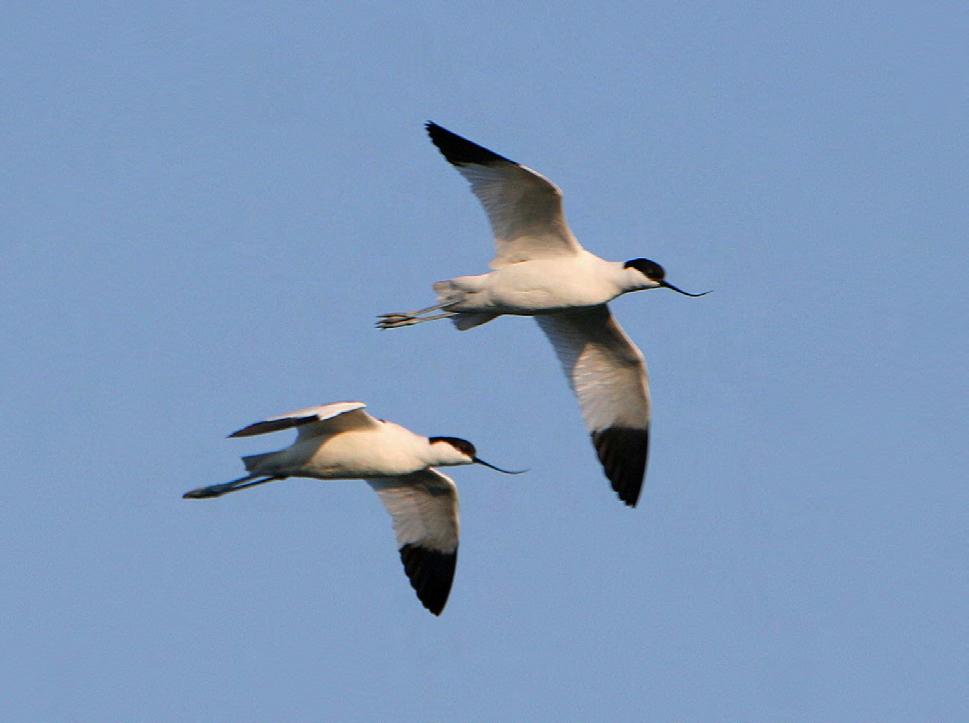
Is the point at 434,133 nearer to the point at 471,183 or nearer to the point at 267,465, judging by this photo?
the point at 471,183

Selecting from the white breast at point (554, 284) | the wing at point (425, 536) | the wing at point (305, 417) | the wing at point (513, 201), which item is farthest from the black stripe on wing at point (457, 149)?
the wing at point (425, 536)

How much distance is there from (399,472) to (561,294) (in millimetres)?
2356

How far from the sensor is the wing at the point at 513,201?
53.7 feet

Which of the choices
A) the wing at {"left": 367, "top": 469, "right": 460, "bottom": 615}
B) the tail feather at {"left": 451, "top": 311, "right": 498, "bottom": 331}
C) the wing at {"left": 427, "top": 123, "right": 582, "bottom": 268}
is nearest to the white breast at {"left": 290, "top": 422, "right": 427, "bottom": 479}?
the wing at {"left": 367, "top": 469, "right": 460, "bottom": 615}

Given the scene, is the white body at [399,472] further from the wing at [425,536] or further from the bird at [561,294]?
the bird at [561,294]

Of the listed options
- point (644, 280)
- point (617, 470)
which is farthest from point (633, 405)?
point (644, 280)

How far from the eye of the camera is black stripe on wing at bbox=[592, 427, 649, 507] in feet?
61.6

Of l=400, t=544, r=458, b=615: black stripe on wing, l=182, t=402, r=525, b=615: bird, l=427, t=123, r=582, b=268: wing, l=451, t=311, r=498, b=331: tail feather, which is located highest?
l=427, t=123, r=582, b=268: wing

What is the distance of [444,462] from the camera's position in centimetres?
1684

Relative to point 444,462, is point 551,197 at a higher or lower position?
higher

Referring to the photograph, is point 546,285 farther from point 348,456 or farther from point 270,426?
point 270,426

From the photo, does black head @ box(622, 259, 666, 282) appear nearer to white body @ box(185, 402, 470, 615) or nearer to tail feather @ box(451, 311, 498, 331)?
tail feather @ box(451, 311, 498, 331)

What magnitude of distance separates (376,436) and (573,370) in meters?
3.25

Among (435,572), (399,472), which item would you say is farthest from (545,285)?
(435,572)
